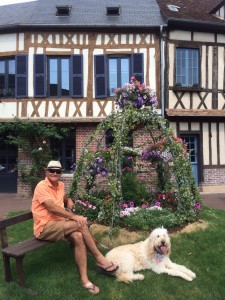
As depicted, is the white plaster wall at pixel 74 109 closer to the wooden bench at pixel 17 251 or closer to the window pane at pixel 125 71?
the window pane at pixel 125 71

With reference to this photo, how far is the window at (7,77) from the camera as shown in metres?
11.6

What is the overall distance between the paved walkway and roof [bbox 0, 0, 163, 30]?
6.00 meters

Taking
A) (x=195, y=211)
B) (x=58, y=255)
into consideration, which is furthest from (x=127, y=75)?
(x=58, y=255)

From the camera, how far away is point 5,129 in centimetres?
1104

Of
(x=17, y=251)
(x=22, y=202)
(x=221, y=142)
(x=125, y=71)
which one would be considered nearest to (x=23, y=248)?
(x=17, y=251)

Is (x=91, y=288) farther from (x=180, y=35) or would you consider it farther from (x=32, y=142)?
(x=180, y=35)

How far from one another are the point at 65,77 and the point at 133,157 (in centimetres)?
572

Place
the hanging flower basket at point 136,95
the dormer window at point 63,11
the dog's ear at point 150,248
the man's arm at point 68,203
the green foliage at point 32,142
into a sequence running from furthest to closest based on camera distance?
the dormer window at point 63,11 < the green foliage at point 32,142 < the hanging flower basket at point 136,95 < the man's arm at point 68,203 < the dog's ear at point 150,248

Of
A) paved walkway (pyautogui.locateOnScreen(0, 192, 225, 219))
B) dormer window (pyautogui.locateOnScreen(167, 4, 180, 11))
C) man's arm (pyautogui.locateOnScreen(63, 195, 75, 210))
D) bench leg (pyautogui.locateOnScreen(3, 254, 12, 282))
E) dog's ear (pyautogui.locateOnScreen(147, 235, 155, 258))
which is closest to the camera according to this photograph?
bench leg (pyautogui.locateOnScreen(3, 254, 12, 282))

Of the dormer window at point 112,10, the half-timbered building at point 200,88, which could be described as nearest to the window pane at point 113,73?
the half-timbered building at point 200,88

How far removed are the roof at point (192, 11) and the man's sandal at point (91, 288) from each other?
32.2 ft

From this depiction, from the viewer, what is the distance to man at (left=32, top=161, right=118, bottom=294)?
3730 millimetres

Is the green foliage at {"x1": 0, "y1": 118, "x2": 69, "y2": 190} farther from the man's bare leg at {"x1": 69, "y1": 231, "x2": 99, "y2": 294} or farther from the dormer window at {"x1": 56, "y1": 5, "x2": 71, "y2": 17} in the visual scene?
the man's bare leg at {"x1": 69, "y1": 231, "x2": 99, "y2": 294}

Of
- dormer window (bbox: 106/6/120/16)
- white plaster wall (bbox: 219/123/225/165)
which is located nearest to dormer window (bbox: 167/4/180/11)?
dormer window (bbox: 106/6/120/16)
